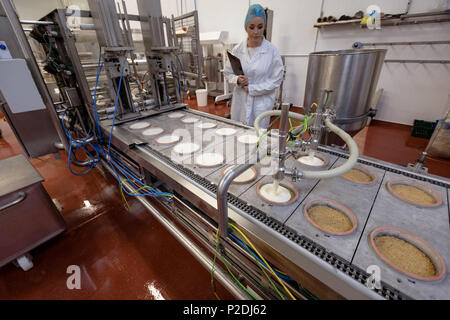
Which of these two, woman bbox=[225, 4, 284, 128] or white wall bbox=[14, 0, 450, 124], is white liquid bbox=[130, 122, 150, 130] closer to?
woman bbox=[225, 4, 284, 128]

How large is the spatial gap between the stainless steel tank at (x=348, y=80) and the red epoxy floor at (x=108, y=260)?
1.63 metres

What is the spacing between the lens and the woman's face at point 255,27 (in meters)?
1.92

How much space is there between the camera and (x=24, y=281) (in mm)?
1465

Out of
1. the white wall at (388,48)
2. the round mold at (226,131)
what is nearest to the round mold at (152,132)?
the round mold at (226,131)

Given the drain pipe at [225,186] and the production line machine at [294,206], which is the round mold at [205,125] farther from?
the drain pipe at [225,186]

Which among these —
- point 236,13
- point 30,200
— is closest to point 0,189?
point 30,200

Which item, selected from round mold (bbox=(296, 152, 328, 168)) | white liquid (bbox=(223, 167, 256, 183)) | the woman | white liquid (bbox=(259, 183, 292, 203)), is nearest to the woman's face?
the woman

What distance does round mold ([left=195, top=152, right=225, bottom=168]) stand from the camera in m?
1.20

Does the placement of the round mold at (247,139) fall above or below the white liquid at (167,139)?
above

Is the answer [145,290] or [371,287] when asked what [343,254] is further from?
[145,290]

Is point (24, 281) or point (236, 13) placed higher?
point (236, 13)
